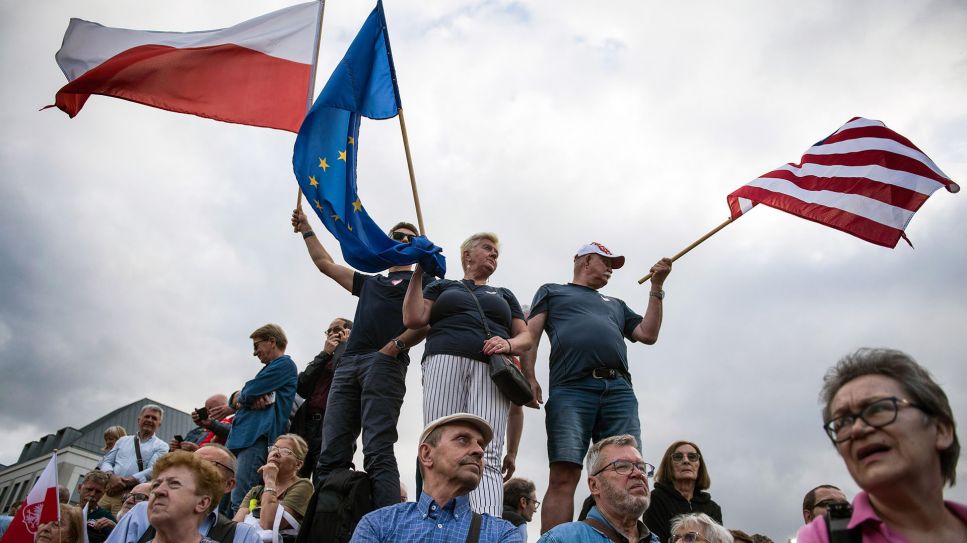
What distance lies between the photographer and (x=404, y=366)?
5953 mm

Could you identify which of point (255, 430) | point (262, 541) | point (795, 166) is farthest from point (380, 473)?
point (795, 166)

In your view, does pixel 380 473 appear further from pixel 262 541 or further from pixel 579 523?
pixel 579 523

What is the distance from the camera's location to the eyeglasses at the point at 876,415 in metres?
2.23

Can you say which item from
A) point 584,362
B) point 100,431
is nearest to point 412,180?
point 584,362

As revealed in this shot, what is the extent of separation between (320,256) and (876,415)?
5.46m

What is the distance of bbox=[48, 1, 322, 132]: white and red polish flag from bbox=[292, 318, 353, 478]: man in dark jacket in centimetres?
200

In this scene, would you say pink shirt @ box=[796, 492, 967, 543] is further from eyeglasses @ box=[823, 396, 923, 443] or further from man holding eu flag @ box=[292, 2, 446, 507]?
man holding eu flag @ box=[292, 2, 446, 507]

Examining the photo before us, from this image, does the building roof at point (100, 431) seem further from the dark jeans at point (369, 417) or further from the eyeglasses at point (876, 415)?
the eyeglasses at point (876, 415)

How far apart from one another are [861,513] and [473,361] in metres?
3.36

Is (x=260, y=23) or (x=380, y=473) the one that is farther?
(x=260, y=23)

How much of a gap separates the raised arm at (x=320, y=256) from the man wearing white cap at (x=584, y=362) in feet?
5.44

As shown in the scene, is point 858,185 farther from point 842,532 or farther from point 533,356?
point 842,532

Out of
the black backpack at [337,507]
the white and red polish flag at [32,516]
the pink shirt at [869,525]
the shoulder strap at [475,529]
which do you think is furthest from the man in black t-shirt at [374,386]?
the pink shirt at [869,525]

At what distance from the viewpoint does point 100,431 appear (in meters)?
48.3
